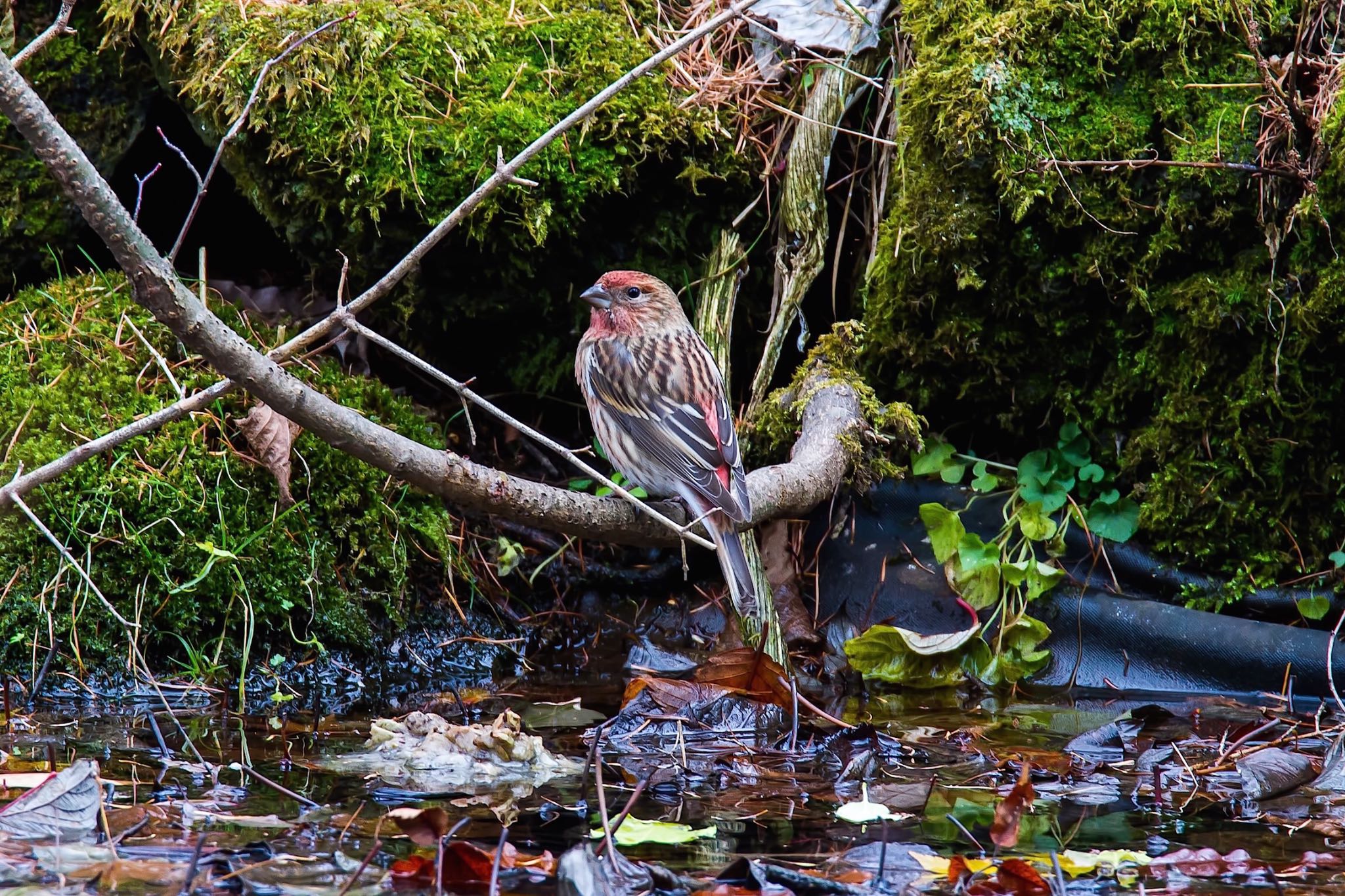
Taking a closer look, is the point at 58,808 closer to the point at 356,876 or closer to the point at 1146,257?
the point at 356,876

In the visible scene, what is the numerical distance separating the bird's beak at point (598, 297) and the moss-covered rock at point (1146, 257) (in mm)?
1381

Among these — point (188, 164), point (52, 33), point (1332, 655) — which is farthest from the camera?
point (1332, 655)

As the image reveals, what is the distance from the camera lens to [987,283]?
5.62m

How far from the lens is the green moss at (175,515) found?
16.1 feet

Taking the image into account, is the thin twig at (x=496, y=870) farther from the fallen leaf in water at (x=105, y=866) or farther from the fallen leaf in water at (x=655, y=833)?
the fallen leaf in water at (x=105, y=866)

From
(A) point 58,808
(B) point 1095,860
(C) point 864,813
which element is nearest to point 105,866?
(A) point 58,808

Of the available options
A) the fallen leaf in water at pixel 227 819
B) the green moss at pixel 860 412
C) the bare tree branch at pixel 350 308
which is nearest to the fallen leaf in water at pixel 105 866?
the fallen leaf in water at pixel 227 819

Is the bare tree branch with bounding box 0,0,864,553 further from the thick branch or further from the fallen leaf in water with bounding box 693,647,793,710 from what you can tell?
the fallen leaf in water with bounding box 693,647,793,710

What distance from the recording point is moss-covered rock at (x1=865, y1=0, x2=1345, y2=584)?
17.1 feet

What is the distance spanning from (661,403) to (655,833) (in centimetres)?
233

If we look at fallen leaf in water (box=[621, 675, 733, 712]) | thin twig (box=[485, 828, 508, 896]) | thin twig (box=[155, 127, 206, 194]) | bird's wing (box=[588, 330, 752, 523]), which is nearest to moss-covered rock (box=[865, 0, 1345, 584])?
bird's wing (box=[588, 330, 752, 523])

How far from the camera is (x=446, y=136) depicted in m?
5.66

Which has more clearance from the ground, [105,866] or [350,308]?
[350,308]

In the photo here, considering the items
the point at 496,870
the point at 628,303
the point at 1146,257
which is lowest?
the point at 496,870
